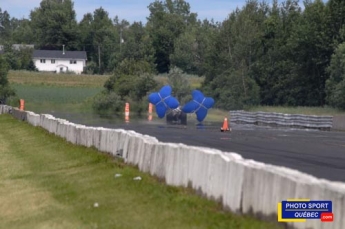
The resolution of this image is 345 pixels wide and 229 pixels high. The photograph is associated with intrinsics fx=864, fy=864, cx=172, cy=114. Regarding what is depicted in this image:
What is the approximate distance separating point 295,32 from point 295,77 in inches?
180

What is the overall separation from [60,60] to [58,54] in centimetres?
141

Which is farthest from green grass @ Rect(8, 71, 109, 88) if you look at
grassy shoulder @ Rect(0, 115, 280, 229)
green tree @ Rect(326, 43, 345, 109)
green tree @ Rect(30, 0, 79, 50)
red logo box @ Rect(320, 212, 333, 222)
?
red logo box @ Rect(320, 212, 333, 222)

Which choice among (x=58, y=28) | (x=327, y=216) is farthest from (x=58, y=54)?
(x=327, y=216)

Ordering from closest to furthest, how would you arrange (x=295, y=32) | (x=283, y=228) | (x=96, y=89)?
(x=283, y=228)
(x=295, y=32)
(x=96, y=89)

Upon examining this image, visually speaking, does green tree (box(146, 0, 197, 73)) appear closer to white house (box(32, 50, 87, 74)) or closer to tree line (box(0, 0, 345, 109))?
white house (box(32, 50, 87, 74))

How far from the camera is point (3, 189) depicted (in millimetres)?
18750

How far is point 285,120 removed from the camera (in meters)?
50.6

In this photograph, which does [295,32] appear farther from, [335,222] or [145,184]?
[335,222]

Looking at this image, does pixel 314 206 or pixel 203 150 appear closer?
pixel 314 206

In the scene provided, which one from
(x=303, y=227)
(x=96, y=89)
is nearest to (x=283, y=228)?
(x=303, y=227)

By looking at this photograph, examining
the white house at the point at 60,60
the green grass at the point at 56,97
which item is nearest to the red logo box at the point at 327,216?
the green grass at the point at 56,97

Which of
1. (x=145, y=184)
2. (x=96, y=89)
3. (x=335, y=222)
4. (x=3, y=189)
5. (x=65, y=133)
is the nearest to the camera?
(x=335, y=222)

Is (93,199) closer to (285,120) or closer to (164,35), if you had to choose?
→ (285,120)

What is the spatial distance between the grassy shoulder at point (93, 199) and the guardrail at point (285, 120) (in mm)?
25278
